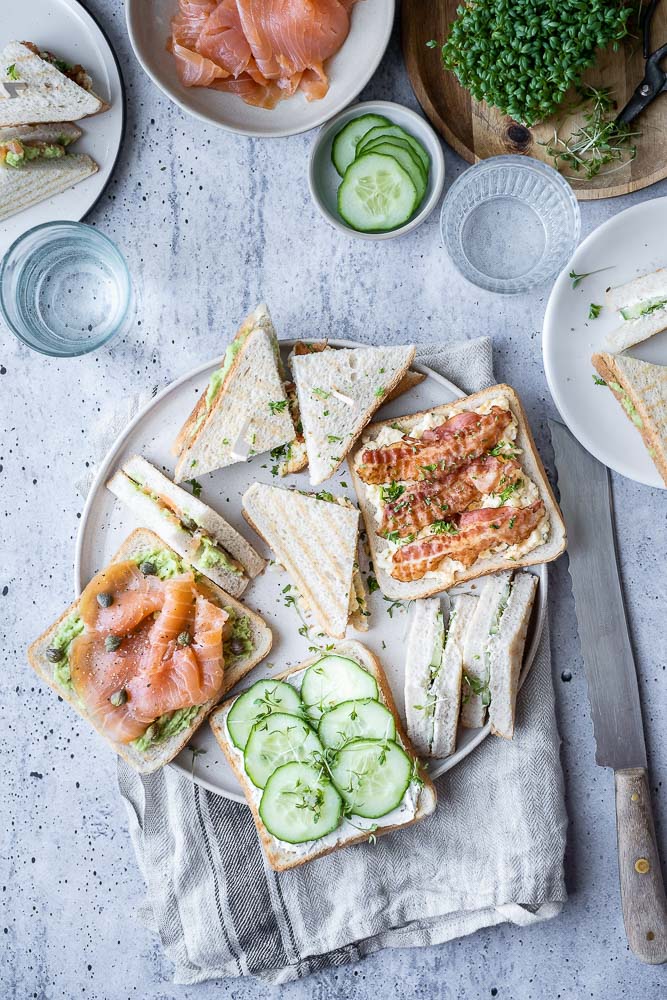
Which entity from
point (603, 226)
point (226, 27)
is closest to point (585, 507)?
point (603, 226)

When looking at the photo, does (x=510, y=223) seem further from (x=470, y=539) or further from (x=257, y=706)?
(x=257, y=706)

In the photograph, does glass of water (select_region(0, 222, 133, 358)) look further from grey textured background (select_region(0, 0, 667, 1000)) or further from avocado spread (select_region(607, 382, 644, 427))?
avocado spread (select_region(607, 382, 644, 427))

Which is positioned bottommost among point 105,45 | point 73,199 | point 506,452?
point 506,452

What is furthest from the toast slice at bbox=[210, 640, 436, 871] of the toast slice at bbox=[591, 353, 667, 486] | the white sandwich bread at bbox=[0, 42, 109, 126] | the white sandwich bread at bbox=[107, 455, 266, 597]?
the white sandwich bread at bbox=[0, 42, 109, 126]

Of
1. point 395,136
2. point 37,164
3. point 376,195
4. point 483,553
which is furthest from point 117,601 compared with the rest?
point 395,136

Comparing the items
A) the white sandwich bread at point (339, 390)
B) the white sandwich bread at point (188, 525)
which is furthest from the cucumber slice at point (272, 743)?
the white sandwich bread at point (339, 390)

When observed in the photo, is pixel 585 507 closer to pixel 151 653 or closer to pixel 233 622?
pixel 233 622
